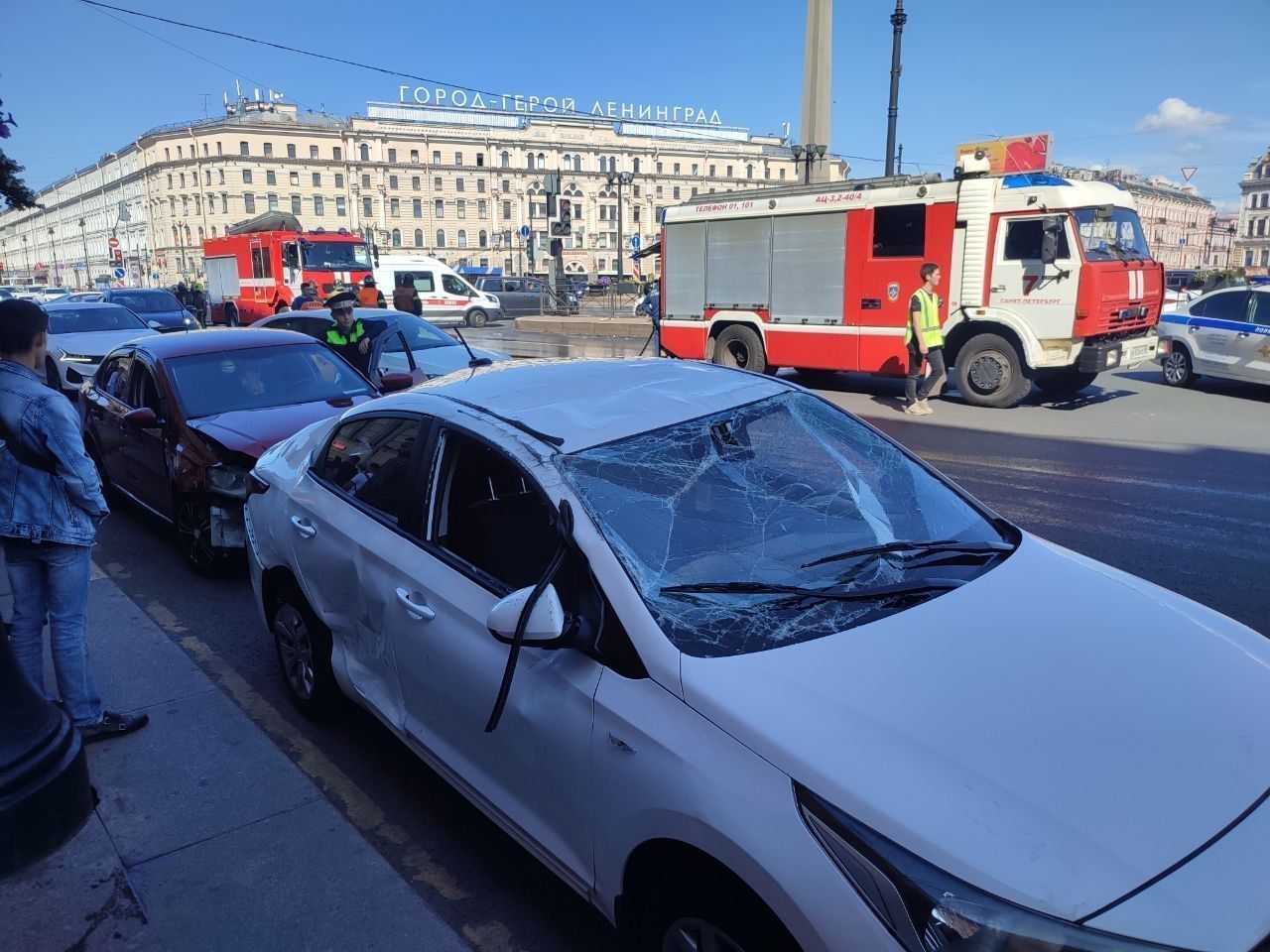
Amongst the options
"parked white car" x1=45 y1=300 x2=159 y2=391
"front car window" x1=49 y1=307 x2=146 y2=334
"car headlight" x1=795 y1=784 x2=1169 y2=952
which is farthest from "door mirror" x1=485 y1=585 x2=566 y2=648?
"front car window" x1=49 y1=307 x2=146 y2=334

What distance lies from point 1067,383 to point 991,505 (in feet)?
25.8

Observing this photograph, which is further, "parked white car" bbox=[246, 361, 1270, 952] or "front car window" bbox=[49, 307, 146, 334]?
"front car window" bbox=[49, 307, 146, 334]

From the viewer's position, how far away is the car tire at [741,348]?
14688mm

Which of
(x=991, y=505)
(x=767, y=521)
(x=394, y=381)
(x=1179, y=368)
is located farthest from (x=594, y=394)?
(x=1179, y=368)

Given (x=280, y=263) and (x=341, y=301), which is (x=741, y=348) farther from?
(x=280, y=263)

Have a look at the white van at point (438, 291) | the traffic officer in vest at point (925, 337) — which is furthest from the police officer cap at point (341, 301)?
the white van at point (438, 291)

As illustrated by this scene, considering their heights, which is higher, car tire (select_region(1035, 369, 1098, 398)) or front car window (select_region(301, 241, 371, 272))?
front car window (select_region(301, 241, 371, 272))

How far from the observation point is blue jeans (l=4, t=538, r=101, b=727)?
11.7 ft

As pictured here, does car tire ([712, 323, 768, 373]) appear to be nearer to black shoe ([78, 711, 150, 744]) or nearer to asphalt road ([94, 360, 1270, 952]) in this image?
asphalt road ([94, 360, 1270, 952])

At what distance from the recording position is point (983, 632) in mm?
2271

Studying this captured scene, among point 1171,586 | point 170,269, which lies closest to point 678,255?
point 1171,586

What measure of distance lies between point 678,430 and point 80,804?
189 cm

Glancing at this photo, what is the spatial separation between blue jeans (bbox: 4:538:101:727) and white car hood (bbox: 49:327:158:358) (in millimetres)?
11284

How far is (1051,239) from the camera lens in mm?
11281
